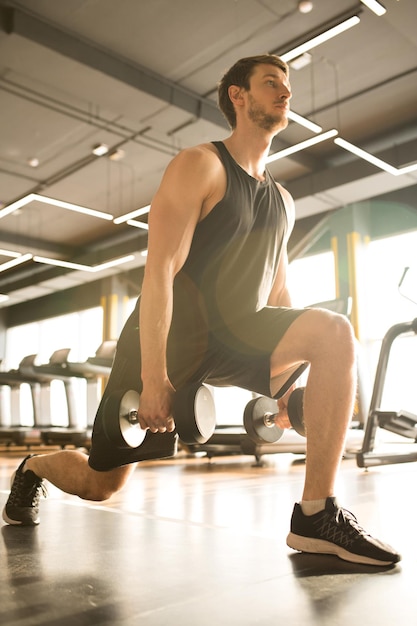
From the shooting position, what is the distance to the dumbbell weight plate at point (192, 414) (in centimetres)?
128

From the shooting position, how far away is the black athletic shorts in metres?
1.47

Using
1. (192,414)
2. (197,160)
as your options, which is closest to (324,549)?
(192,414)

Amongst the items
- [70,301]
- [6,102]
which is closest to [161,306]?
[6,102]

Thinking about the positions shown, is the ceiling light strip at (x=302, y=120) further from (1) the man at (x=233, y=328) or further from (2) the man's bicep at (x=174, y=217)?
(2) the man's bicep at (x=174, y=217)

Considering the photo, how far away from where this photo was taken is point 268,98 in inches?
65.5

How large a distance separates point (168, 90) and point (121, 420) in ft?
17.0

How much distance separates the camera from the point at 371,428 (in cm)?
402

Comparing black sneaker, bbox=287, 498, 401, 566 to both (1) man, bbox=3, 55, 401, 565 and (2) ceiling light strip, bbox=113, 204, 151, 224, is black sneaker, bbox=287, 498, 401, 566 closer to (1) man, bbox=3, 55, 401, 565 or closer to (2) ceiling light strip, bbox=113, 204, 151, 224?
(1) man, bbox=3, 55, 401, 565

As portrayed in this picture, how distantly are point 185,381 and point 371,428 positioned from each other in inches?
112

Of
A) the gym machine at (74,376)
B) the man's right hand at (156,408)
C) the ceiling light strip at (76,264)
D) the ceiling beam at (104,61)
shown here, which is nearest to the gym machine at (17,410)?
the gym machine at (74,376)

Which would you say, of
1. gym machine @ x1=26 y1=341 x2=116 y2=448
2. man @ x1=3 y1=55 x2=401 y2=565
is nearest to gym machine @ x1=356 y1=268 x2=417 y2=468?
man @ x1=3 y1=55 x2=401 y2=565

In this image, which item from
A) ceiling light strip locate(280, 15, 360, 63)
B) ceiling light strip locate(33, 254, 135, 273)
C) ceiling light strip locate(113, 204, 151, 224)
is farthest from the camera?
ceiling light strip locate(33, 254, 135, 273)

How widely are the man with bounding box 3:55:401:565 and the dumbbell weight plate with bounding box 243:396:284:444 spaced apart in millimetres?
52

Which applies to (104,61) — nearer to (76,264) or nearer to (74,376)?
(74,376)
